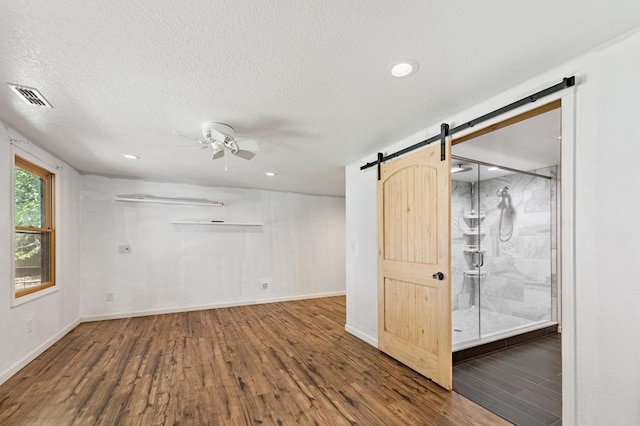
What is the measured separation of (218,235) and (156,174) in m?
1.56

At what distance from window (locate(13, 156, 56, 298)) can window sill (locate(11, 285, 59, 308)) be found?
2.0 inches

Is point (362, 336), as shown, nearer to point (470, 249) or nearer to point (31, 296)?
point (470, 249)

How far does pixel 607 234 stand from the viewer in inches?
63.0

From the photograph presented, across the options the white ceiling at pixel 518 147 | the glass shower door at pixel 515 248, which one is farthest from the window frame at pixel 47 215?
the glass shower door at pixel 515 248

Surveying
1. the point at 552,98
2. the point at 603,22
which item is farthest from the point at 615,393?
the point at 603,22

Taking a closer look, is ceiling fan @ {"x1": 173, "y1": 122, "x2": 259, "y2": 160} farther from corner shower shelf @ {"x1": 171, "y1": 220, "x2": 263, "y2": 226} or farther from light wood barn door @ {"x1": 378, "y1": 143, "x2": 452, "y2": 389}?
corner shower shelf @ {"x1": 171, "y1": 220, "x2": 263, "y2": 226}

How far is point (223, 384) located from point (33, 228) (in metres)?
2.92

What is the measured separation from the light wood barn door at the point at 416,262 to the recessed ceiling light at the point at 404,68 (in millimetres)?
975

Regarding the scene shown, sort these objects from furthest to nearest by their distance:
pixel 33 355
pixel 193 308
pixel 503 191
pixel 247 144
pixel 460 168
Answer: pixel 193 308 → pixel 503 191 → pixel 460 168 → pixel 33 355 → pixel 247 144

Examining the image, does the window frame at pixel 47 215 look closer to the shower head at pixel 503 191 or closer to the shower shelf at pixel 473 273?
the shower shelf at pixel 473 273

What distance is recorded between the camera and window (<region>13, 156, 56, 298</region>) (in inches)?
123

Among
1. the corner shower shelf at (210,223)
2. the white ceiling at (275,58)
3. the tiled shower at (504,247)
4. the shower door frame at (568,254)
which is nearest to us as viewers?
the white ceiling at (275,58)

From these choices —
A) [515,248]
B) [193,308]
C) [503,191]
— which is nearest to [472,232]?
[515,248]

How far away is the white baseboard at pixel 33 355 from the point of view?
107 inches
